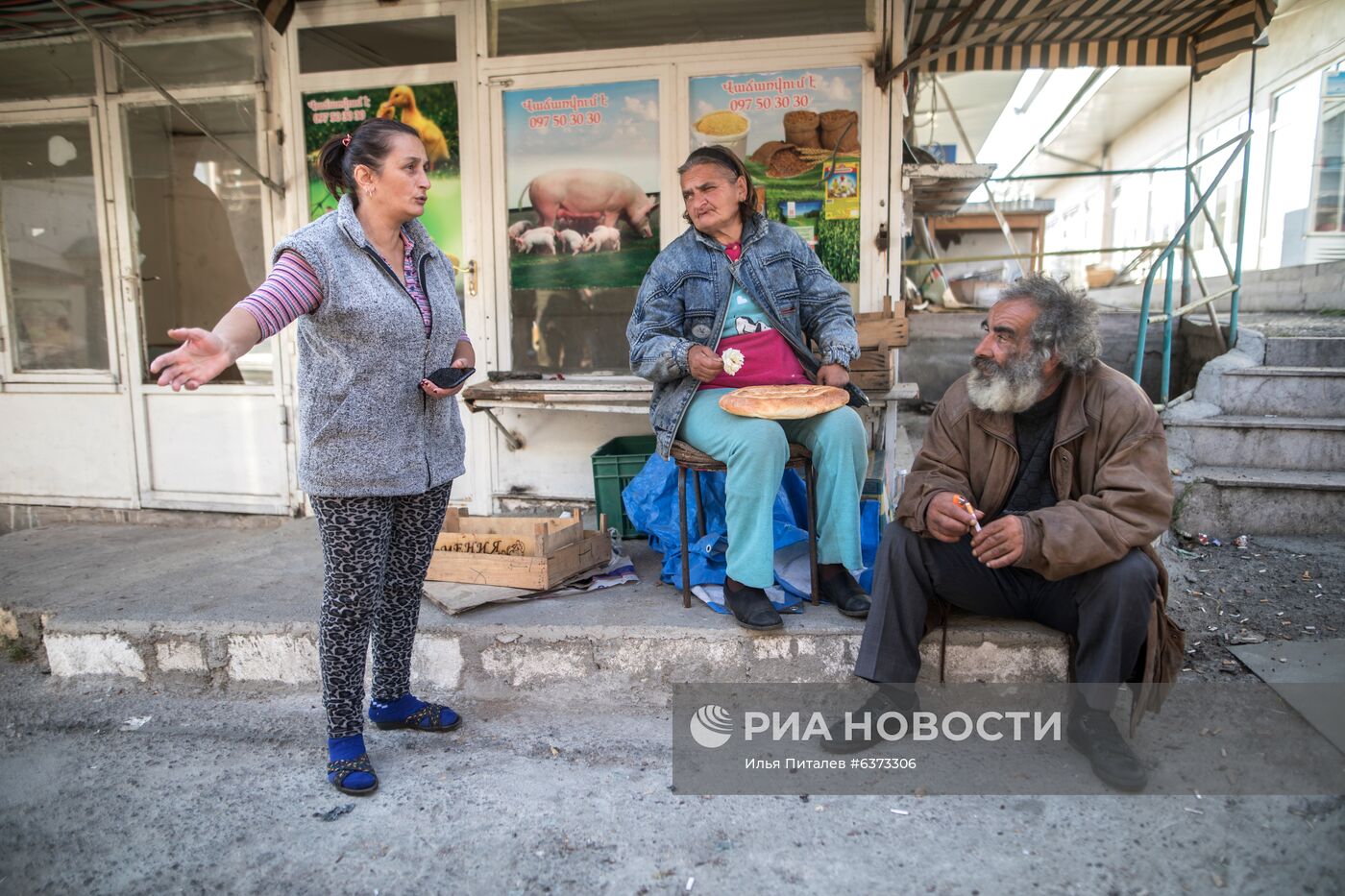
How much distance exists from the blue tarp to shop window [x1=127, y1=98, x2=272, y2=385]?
263 centimetres

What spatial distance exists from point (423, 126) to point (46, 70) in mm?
2422

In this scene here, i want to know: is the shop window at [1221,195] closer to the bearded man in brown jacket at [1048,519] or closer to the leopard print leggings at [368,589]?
the bearded man in brown jacket at [1048,519]

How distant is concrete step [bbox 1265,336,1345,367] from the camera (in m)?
5.34

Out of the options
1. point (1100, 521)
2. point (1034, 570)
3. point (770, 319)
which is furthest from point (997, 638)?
point (770, 319)

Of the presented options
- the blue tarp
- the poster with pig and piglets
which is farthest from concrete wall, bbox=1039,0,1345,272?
the blue tarp

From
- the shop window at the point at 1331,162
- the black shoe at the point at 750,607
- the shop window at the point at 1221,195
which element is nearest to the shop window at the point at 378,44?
the black shoe at the point at 750,607

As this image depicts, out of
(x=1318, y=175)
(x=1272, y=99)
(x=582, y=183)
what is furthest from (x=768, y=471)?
(x=1272, y=99)

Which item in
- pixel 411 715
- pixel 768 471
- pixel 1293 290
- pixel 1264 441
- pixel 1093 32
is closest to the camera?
pixel 411 715

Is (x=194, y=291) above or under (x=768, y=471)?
above

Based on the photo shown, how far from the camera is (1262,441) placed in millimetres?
4844

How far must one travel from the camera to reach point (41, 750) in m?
2.92

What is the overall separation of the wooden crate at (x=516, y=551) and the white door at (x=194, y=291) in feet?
6.14

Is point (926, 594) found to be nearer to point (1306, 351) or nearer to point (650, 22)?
point (650, 22)

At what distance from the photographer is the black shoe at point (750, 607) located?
9.66ft
